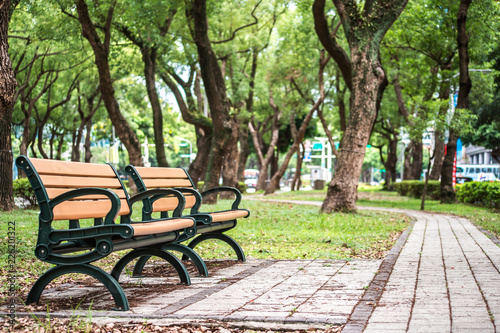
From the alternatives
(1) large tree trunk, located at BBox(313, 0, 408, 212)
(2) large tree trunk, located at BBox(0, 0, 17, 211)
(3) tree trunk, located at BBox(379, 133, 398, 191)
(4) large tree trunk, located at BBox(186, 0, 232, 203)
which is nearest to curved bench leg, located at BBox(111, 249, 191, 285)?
(2) large tree trunk, located at BBox(0, 0, 17, 211)

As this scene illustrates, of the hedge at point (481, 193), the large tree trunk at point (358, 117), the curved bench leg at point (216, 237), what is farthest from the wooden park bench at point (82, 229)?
the hedge at point (481, 193)

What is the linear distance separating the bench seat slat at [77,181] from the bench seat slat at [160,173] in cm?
75

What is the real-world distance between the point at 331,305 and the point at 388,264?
2.22 meters

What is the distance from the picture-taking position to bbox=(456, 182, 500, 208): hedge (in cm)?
1822

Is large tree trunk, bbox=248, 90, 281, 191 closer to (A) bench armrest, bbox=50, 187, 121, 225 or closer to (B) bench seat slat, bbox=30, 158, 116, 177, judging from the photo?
(B) bench seat slat, bbox=30, 158, 116, 177

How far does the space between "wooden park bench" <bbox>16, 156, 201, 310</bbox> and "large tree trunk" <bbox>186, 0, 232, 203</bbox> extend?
1246 centimetres

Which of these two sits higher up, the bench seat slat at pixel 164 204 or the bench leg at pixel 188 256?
the bench seat slat at pixel 164 204

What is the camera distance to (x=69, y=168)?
200 inches

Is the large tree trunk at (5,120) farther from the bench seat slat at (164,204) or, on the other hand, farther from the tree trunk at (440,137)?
the tree trunk at (440,137)

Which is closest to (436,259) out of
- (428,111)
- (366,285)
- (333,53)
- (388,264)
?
(388,264)

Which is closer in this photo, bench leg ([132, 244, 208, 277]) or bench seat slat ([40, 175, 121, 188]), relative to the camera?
bench seat slat ([40, 175, 121, 188])

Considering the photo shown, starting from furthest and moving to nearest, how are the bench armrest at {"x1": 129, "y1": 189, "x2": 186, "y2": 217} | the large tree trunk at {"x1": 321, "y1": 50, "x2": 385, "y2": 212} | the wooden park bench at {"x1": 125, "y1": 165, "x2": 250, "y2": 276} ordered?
1. the large tree trunk at {"x1": 321, "y1": 50, "x2": 385, "y2": 212}
2. the wooden park bench at {"x1": 125, "y1": 165, "x2": 250, "y2": 276}
3. the bench armrest at {"x1": 129, "y1": 189, "x2": 186, "y2": 217}

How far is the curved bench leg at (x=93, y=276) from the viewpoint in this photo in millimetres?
4352

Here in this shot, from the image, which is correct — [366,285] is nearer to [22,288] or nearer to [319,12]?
[22,288]
